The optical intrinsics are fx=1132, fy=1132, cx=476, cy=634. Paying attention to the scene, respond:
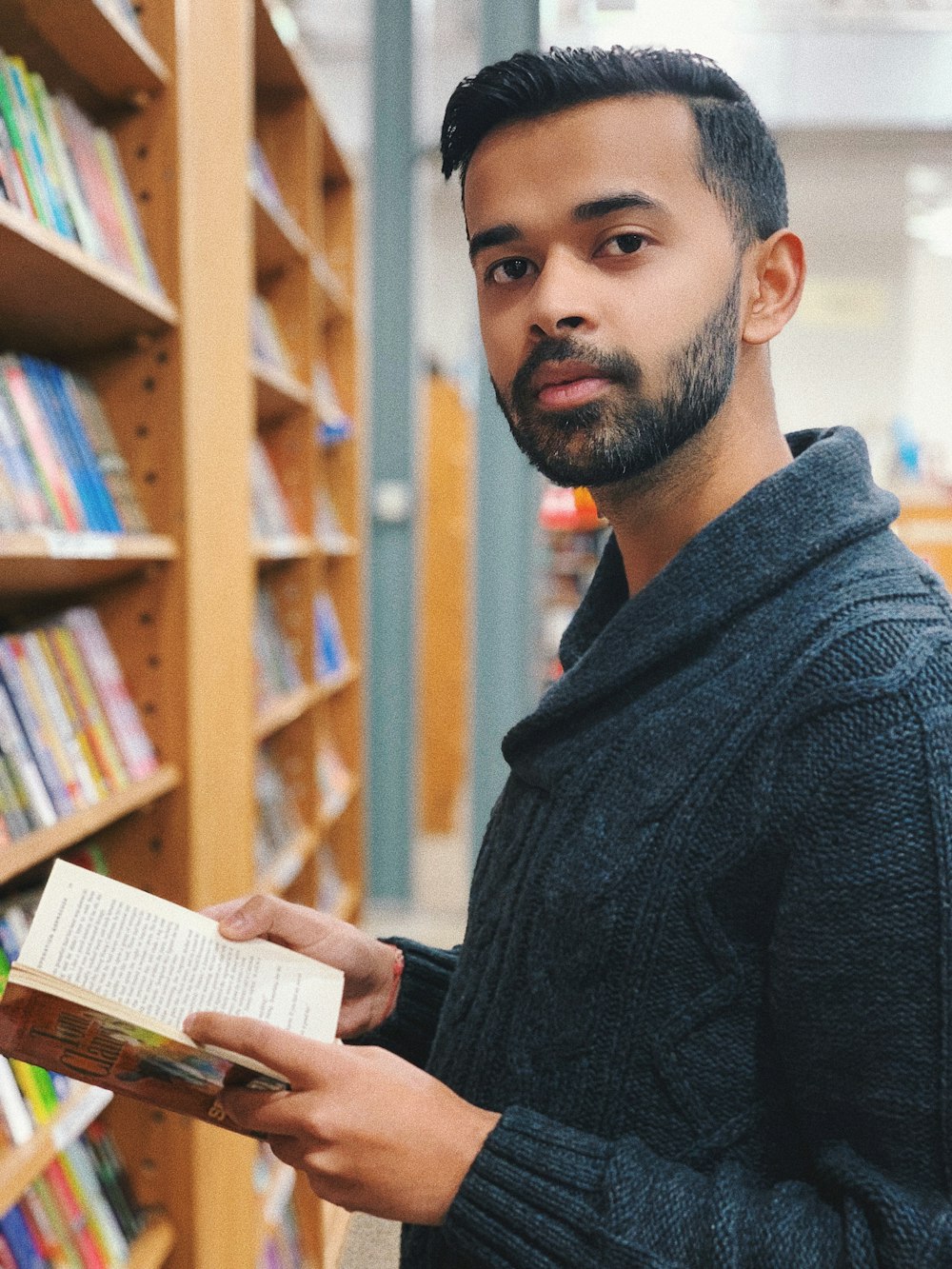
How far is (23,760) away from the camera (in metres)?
1.38

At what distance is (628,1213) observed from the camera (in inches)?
28.4

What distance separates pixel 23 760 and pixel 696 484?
905mm

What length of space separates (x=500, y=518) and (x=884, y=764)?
3420 mm

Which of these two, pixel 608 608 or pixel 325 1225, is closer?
pixel 608 608

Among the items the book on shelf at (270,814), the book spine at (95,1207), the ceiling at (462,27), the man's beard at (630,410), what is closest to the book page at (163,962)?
the man's beard at (630,410)

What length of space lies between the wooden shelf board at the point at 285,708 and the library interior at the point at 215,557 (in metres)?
0.02

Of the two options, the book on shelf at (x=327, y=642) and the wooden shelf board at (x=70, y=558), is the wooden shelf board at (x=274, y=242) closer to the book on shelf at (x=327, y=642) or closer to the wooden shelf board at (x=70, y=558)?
the book on shelf at (x=327, y=642)

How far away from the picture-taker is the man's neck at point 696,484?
91 centimetres

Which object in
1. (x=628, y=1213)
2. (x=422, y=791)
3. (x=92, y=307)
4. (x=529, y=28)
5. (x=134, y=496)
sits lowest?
(x=422, y=791)

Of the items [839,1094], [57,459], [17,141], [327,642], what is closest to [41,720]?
[57,459]

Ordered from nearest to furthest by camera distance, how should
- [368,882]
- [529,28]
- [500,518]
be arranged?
[529,28] < [500,518] < [368,882]

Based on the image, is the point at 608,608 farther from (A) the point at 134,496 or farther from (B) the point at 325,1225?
(B) the point at 325,1225

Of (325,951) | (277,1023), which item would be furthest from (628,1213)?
(325,951)

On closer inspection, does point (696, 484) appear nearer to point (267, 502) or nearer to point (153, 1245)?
point (153, 1245)
